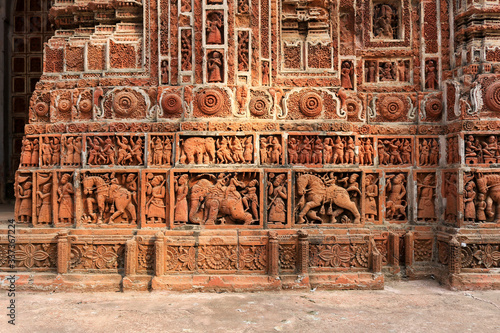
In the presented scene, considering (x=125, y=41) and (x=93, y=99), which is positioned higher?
(x=125, y=41)

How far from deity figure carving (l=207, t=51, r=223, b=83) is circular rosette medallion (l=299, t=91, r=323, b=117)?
1.70 metres

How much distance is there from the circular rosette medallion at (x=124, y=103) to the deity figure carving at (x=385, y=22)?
17.6 ft

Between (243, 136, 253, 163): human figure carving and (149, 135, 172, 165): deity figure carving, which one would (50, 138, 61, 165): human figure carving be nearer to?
(149, 135, 172, 165): deity figure carving

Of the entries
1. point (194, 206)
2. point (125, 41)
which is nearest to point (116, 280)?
point (194, 206)

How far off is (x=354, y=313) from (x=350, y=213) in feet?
7.10

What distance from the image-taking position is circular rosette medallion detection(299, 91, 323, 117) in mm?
7719

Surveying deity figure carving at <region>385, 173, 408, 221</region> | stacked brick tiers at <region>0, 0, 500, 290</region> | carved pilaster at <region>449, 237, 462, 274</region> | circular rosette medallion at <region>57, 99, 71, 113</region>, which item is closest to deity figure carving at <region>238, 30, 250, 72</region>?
stacked brick tiers at <region>0, 0, 500, 290</region>

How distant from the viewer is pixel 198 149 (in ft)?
24.6

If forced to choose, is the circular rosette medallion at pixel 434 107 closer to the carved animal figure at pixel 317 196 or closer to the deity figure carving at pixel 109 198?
the carved animal figure at pixel 317 196

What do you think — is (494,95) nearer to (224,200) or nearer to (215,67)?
(215,67)

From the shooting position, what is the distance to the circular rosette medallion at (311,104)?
7.72m

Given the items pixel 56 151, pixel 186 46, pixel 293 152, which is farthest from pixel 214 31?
pixel 56 151

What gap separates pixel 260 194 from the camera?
7426mm

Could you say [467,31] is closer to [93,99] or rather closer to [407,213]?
[407,213]
